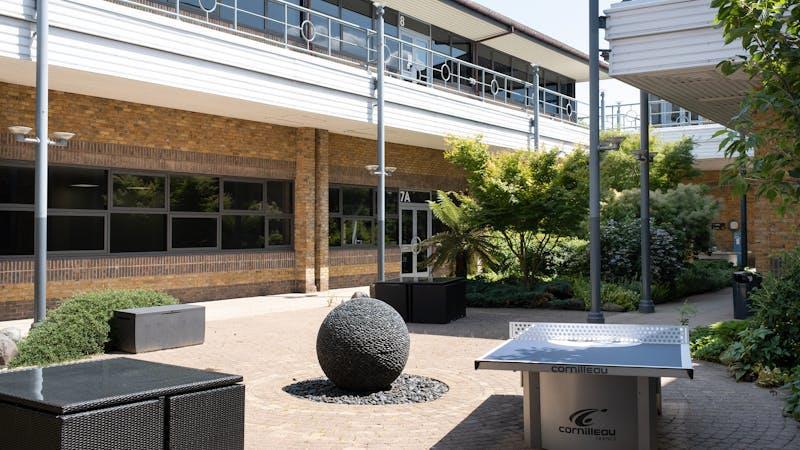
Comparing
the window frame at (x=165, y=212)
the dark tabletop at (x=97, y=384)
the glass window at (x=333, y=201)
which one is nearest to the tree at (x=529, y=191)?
the glass window at (x=333, y=201)

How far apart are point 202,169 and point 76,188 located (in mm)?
3111

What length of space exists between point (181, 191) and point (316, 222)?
4.10 meters

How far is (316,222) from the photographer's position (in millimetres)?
20609

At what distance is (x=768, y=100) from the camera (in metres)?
4.43

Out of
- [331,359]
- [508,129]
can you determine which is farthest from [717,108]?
[331,359]

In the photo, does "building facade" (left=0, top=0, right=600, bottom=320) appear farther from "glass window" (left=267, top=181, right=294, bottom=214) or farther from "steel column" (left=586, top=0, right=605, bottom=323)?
"steel column" (left=586, top=0, right=605, bottom=323)

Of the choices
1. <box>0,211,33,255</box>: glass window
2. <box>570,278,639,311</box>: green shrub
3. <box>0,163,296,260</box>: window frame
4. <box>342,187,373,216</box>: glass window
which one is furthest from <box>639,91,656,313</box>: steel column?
<box>0,211,33,255</box>: glass window

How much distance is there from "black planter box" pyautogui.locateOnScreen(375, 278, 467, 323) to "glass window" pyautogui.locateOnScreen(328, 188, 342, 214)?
7632 millimetres

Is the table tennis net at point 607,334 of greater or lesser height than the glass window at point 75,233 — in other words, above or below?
below

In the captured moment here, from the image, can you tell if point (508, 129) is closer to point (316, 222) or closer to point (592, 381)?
point (316, 222)

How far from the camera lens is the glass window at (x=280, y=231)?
20.2 meters

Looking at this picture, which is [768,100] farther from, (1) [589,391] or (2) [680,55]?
(2) [680,55]

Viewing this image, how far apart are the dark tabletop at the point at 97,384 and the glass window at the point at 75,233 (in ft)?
38.6

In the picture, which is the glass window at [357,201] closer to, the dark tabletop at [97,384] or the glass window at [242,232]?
the glass window at [242,232]
